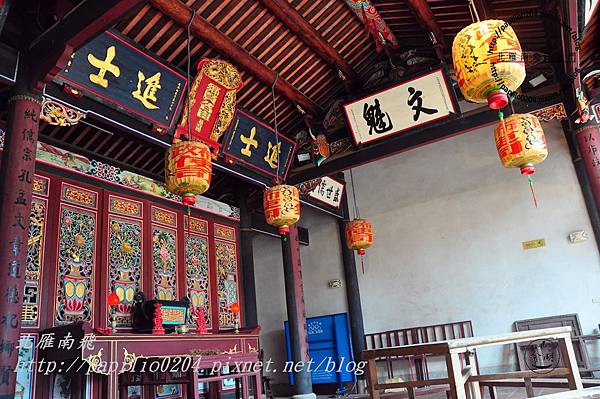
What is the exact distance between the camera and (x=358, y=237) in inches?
243

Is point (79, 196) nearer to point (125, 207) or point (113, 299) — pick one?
point (125, 207)

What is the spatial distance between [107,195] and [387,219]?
4.12 m

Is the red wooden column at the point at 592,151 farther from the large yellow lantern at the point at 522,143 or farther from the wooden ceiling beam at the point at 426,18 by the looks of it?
the wooden ceiling beam at the point at 426,18

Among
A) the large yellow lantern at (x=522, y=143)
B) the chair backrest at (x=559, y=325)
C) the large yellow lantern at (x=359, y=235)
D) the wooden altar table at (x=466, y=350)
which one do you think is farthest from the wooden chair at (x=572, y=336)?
the wooden altar table at (x=466, y=350)

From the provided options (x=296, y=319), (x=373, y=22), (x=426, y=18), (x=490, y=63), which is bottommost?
(x=296, y=319)

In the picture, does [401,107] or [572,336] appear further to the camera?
[572,336]

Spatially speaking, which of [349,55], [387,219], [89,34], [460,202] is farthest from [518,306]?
[89,34]

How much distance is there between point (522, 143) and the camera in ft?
12.2

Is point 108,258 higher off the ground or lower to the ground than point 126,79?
lower

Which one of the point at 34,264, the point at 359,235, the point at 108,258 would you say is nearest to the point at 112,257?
the point at 108,258

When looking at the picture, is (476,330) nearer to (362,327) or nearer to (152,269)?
(362,327)

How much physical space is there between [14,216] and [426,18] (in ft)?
13.4

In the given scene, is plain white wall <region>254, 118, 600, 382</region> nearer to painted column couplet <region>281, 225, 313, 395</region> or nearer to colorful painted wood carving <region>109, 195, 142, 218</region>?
painted column couplet <region>281, 225, 313, 395</region>

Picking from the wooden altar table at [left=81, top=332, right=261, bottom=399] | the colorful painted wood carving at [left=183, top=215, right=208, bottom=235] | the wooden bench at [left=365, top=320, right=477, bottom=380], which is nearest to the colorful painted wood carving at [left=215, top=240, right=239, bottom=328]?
the colorful painted wood carving at [left=183, top=215, right=208, bottom=235]
